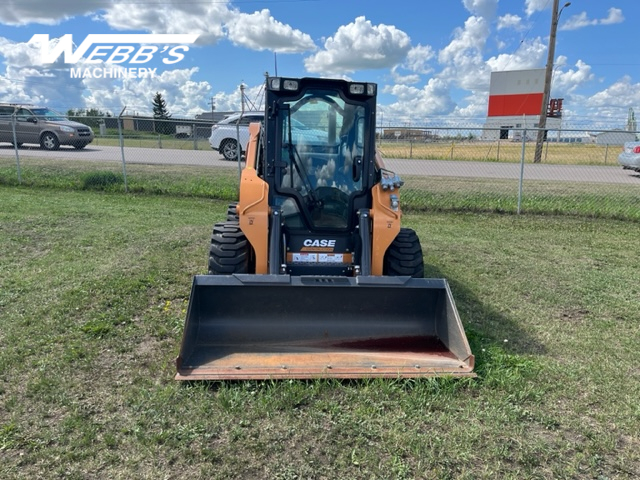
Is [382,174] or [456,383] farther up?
[382,174]

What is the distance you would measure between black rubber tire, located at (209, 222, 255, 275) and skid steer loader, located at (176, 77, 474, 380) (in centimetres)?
→ 1

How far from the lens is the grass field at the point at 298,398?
2.81 m

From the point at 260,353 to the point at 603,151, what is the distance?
2127 cm

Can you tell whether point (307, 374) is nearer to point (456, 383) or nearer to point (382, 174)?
point (456, 383)

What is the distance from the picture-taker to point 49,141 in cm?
1820

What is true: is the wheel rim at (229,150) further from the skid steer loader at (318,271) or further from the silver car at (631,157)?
the silver car at (631,157)

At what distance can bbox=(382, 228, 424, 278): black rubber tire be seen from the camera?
4.86m

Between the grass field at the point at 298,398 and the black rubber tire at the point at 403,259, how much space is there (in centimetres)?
72

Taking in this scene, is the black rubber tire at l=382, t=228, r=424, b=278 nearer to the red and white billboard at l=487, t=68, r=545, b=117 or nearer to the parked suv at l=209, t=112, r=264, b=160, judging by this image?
the parked suv at l=209, t=112, r=264, b=160

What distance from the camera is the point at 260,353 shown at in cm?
379

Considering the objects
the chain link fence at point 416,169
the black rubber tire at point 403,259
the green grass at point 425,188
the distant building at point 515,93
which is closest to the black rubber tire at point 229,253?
the black rubber tire at point 403,259

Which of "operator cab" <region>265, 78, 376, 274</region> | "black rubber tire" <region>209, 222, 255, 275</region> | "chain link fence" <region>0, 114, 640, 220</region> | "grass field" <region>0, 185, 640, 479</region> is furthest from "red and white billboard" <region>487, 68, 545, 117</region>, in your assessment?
"black rubber tire" <region>209, 222, 255, 275</region>

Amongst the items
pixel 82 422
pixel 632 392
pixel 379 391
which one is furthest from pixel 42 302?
pixel 632 392

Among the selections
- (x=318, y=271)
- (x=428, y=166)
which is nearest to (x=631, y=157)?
(x=428, y=166)
